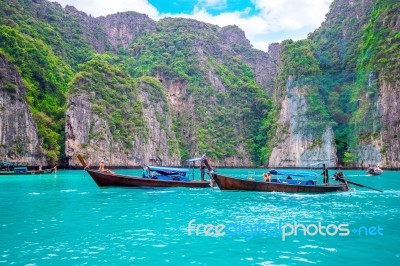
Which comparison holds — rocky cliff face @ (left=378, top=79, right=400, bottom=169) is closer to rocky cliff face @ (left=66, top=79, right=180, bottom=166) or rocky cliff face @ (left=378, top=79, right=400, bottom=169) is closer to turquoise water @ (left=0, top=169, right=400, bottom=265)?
rocky cliff face @ (left=66, top=79, right=180, bottom=166)

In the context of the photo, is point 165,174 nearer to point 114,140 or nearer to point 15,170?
point 15,170

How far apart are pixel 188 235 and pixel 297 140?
299 feet

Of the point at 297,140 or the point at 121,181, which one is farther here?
the point at 297,140

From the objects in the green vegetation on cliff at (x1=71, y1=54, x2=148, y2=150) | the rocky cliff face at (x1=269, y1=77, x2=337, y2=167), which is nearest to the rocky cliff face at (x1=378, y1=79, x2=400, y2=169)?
the rocky cliff face at (x1=269, y1=77, x2=337, y2=167)

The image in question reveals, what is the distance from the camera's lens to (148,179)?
115ft

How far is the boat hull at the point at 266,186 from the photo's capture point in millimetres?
32094

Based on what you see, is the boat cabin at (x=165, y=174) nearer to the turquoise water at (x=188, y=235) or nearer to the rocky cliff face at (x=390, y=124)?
the turquoise water at (x=188, y=235)

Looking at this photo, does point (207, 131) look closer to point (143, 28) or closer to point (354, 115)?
point (354, 115)

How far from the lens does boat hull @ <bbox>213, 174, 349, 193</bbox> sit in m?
32.1

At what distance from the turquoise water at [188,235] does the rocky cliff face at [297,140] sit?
7419 cm

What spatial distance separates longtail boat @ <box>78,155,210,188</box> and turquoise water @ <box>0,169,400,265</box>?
34.3 ft

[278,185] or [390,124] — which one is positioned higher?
[390,124]

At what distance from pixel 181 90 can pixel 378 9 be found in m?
66.9

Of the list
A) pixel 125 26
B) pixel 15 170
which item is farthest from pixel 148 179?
pixel 125 26
